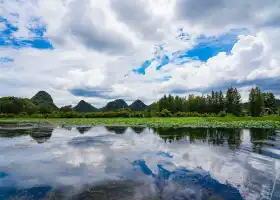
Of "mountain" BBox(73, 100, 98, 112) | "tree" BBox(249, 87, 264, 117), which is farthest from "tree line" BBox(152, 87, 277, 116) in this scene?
"mountain" BBox(73, 100, 98, 112)

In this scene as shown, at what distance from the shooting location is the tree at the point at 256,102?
65938 millimetres

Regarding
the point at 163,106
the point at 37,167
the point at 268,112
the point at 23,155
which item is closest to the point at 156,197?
the point at 37,167

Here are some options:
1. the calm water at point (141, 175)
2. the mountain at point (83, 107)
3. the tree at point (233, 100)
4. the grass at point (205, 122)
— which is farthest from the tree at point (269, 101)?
the mountain at point (83, 107)

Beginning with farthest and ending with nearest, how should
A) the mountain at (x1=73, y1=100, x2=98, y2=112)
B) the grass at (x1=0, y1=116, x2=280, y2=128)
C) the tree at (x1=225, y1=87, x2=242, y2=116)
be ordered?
the mountain at (x1=73, y1=100, x2=98, y2=112), the tree at (x1=225, y1=87, x2=242, y2=116), the grass at (x1=0, y1=116, x2=280, y2=128)

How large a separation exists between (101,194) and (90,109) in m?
168

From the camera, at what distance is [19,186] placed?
718 centimetres

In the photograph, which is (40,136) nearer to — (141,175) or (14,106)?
(141,175)

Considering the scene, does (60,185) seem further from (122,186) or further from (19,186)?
A: (122,186)

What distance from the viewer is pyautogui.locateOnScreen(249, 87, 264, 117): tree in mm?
65938

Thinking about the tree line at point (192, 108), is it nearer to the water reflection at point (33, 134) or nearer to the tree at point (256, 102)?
the tree at point (256, 102)

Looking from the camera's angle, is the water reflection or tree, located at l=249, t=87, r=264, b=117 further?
tree, located at l=249, t=87, r=264, b=117

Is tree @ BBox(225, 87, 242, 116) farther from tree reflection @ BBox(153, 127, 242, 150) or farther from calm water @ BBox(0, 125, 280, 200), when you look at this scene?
calm water @ BBox(0, 125, 280, 200)

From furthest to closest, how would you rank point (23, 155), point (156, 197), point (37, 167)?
point (23, 155) < point (37, 167) < point (156, 197)

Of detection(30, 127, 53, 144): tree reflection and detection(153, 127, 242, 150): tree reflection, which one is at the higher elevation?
detection(153, 127, 242, 150): tree reflection
